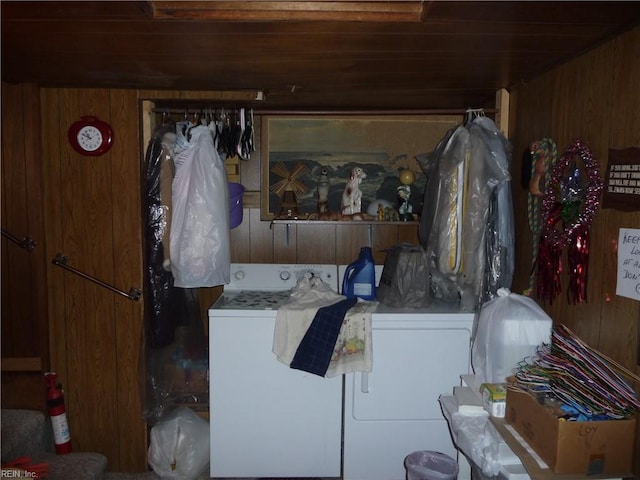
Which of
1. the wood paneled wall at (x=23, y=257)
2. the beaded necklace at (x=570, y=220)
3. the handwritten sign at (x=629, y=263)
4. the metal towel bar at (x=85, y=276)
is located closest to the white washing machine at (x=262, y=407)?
the metal towel bar at (x=85, y=276)

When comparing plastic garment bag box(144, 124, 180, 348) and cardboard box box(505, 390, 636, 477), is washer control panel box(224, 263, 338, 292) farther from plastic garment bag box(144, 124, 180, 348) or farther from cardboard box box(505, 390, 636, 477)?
cardboard box box(505, 390, 636, 477)

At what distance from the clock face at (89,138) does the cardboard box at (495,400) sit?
78.9 inches

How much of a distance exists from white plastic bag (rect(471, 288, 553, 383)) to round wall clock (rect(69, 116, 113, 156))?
1899 millimetres

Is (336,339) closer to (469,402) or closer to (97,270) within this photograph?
(469,402)

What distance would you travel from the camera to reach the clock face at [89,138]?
226cm

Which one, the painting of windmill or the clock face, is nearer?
the clock face

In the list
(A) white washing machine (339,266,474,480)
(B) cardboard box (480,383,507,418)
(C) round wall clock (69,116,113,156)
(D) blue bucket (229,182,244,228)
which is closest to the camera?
(B) cardboard box (480,383,507,418)

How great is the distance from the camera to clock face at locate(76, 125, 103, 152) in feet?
7.41

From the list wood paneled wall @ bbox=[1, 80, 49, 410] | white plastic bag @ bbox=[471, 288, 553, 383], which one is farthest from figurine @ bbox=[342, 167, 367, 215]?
wood paneled wall @ bbox=[1, 80, 49, 410]

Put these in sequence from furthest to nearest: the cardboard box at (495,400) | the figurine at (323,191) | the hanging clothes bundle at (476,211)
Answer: the figurine at (323,191)
the hanging clothes bundle at (476,211)
the cardboard box at (495,400)

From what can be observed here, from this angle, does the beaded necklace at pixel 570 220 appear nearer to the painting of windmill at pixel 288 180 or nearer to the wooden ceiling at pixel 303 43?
the wooden ceiling at pixel 303 43

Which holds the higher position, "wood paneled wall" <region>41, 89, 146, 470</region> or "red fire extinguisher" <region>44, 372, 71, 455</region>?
"wood paneled wall" <region>41, 89, 146, 470</region>

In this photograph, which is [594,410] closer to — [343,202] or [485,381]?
[485,381]

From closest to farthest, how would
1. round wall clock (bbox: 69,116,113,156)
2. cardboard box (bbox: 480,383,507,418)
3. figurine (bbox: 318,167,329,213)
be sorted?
cardboard box (bbox: 480,383,507,418), round wall clock (bbox: 69,116,113,156), figurine (bbox: 318,167,329,213)
